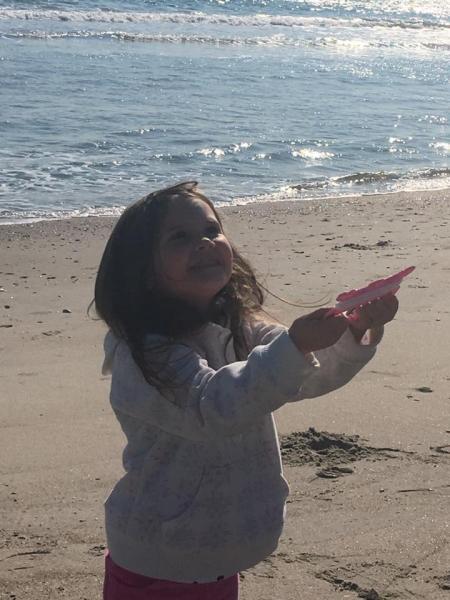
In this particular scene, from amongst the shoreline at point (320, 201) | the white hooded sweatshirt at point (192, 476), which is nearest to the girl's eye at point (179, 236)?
the white hooded sweatshirt at point (192, 476)

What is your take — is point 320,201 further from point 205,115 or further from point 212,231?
point 212,231

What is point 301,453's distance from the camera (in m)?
4.23

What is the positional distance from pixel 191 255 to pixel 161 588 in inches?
28.9

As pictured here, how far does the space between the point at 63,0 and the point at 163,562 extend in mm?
25859

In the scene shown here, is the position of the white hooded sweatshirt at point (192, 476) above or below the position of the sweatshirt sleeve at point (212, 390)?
below

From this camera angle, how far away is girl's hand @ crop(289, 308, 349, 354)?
2.10 metres

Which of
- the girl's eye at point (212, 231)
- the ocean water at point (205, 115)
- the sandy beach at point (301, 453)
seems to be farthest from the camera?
the ocean water at point (205, 115)

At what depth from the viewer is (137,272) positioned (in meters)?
2.43

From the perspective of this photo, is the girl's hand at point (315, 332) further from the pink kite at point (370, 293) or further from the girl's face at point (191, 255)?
the girl's face at point (191, 255)

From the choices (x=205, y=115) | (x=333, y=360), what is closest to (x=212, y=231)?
(x=333, y=360)

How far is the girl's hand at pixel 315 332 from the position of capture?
210cm

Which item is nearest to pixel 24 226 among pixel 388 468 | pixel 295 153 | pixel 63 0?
pixel 295 153

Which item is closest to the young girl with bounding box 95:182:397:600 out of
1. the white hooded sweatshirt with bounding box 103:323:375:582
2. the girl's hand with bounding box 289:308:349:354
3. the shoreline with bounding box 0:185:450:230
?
the white hooded sweatshirt with bounding box 103:323:375:582

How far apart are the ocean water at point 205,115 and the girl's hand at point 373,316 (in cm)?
688
